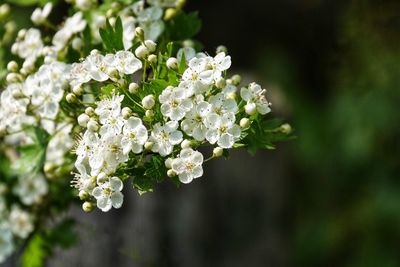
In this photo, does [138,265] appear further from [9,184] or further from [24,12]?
[24,12]

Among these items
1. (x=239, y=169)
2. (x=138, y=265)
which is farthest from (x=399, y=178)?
(x=138, y=265)

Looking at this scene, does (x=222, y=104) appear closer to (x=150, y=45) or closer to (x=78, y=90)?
(x=150, y=45)

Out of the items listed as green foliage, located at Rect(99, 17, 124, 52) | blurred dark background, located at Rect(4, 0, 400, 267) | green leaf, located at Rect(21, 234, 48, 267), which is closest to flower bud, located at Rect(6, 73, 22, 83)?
green foliage, located at Rect(99, 17, 124, 52)

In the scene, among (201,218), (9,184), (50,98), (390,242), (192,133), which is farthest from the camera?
(390,242)

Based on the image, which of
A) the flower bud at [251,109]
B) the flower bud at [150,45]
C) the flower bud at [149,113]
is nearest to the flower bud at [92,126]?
the flower bud at [149,113]

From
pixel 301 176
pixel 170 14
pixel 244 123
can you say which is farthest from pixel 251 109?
pixel 301 176

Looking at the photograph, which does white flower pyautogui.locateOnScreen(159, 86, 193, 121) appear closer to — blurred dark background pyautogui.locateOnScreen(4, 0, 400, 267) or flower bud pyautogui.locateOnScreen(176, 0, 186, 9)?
flower bud pyautogui.locateOnScreen(176, 0, 186, 9)
